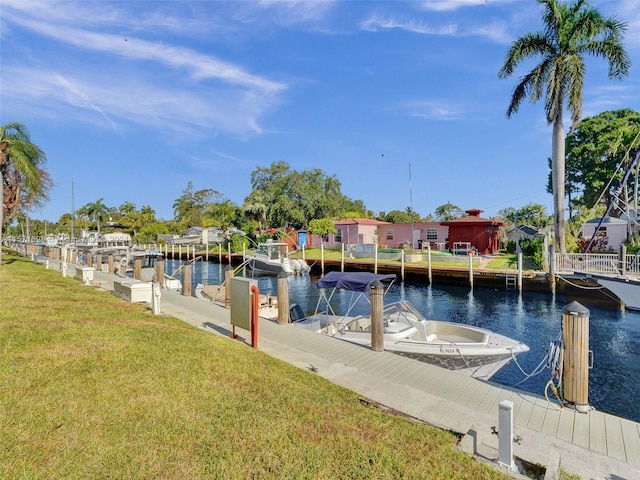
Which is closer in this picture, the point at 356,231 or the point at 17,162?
the point at 17,162

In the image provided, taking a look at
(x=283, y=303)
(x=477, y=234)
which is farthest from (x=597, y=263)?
(x=477, y=234)

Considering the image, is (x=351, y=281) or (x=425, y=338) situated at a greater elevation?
(x=351, y=281)

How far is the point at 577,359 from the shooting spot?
5.42m

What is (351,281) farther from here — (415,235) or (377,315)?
(415,235)

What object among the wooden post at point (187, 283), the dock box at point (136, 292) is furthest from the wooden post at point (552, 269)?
the dock box at point (136, 292)

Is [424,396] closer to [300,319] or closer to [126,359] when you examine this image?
[126,359]

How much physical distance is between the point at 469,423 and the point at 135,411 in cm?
425

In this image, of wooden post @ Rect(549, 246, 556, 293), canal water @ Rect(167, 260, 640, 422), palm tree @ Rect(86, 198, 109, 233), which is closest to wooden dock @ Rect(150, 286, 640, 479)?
canal water @ Rect(167, 260, 640, 422)

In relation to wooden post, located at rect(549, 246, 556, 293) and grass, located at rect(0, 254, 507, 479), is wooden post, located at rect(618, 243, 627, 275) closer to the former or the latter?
wooden post, located at rect(549, 246, 556, 293)

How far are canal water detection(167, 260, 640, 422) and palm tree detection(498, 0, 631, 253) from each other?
7069 mm

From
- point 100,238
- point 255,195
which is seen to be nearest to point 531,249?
point 255,195

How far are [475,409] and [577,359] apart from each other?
1703 millimetres

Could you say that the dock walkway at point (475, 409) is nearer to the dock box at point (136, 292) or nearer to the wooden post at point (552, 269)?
the dock box at point (136, 292)

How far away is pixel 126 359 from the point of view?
5848 millimetres
